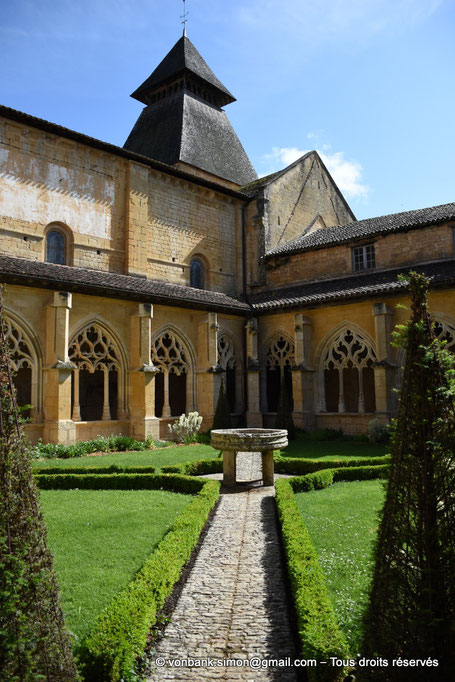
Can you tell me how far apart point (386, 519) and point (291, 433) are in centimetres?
1267

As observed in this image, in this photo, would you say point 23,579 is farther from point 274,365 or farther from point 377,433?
point 274,365

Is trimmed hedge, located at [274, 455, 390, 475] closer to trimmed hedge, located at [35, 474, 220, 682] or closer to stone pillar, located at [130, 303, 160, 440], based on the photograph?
trimmed hedge, located at [35, 474, 220, 682]

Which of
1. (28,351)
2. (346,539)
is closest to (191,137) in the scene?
(28,351)

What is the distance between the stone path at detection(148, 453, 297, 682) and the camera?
3422 mm

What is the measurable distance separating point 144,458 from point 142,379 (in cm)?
343

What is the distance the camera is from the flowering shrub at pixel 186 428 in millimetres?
15000

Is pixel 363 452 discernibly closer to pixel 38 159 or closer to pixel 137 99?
pixel 38 159

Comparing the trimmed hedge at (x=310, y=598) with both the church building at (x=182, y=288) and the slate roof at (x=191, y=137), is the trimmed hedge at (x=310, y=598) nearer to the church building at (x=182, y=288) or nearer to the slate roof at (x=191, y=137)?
the church building at (x=182, y=288)

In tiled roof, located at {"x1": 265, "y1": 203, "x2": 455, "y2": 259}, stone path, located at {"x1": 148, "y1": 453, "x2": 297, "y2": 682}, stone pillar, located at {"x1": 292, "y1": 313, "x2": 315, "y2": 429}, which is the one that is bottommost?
stone path, located at {"x1": 148, "y1": 453, "x2": 297, "y2": 682}

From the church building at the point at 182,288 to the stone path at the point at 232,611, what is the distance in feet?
26.5

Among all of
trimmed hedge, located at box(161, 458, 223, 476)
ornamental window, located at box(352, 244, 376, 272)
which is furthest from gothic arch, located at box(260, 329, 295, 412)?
trimmed hedge, located at box(161, 458, 223, 476)

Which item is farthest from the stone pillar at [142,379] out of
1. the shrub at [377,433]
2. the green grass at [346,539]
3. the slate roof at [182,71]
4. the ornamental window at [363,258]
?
the slate roof at [182,71]

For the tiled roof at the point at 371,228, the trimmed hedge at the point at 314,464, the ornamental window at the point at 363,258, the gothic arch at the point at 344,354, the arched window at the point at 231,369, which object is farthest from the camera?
the ornamental window at the point at 363,258

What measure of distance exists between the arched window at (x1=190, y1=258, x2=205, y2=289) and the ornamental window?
6075mm
